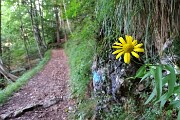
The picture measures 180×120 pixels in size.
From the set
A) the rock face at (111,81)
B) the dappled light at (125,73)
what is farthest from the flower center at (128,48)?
the rock face at (111,81)

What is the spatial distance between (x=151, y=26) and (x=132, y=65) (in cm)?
74

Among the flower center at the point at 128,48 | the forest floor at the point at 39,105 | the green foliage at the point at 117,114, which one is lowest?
the forest floor at the point at 39,105

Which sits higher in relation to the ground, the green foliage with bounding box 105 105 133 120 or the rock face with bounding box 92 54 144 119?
the rock face with bounding box 92 54 144 119

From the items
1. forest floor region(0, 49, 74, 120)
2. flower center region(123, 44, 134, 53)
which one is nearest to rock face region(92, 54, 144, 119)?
forest floor region(0, 49, 74, 120)

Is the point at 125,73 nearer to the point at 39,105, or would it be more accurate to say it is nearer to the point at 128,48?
the point at 128,48

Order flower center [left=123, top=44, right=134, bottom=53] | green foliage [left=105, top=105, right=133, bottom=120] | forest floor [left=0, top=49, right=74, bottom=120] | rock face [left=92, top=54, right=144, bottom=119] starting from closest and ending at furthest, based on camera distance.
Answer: flower center [left=123, top=44, right=134, bottom=53] < green foliage [left=105, top=105, right=133, bottom=120] < rock face [left=92, top=54, right=144, bottom=119] < forest floor [left=0, top=49, right=74, bottom=120]

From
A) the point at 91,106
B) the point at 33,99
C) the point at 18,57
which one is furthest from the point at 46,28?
the point at 91,106

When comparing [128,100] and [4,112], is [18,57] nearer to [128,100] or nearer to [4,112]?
[4,112]

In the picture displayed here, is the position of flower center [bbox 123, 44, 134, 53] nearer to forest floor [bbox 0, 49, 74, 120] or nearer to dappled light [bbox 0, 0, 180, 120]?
dappled light [bbox 0, 0, 180, 120]

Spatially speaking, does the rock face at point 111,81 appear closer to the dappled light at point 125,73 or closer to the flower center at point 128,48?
the dappled light at point 125,73

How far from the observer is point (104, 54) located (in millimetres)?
2914

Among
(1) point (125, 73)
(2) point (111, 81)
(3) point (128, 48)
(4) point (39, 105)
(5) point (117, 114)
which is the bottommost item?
(4) point (39, 105)

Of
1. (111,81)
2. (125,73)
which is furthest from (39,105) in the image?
(125,73)

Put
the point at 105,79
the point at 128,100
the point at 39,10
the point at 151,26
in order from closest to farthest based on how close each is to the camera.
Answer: the point at 151,26 → the point at 128,100 → the point at 105,79 → the point at 39,10
